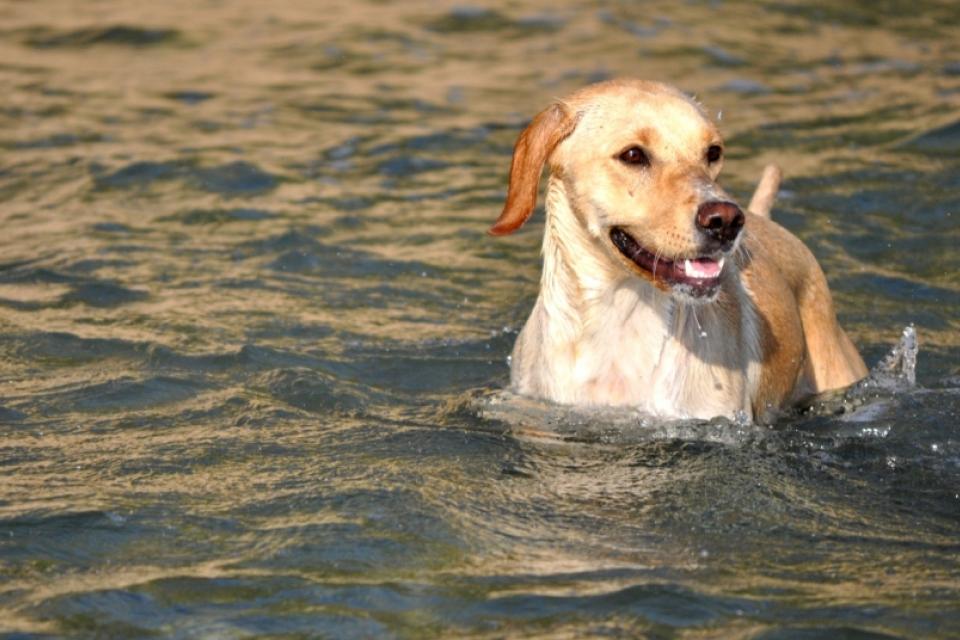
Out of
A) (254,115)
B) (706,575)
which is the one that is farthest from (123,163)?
(706,575)

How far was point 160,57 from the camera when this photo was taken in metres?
15.8

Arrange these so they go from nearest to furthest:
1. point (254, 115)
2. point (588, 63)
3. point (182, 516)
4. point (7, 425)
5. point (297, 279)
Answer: point (182, 516), point (7, 425), point (297, 279), point (254, 115), point (588, 63)

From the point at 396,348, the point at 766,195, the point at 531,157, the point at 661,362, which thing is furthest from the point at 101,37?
the point at 661,362

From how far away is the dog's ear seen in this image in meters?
6.81

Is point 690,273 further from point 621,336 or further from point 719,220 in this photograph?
point 621,336

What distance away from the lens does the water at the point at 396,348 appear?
18.1 ft

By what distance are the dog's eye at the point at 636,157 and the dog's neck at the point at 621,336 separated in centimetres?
40

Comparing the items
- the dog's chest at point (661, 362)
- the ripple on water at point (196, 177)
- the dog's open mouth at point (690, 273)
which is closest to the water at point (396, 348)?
the ripple on water at point (196, 177)

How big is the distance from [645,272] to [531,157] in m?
0.79

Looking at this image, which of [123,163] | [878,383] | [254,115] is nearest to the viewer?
[878,383]

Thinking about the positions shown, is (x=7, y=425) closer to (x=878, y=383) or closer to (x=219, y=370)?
(x=219, y=370)

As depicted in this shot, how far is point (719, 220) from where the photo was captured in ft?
20.1

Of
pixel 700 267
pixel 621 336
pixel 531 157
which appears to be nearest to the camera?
pixel 700 267

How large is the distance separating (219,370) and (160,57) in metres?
8.38
